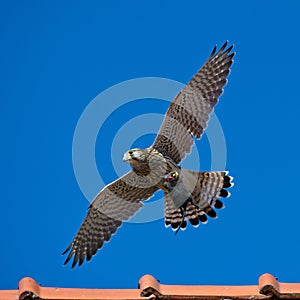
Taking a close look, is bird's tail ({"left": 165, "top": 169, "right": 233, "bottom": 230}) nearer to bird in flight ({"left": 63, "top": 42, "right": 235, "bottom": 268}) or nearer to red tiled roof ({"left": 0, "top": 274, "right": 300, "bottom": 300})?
bird in flight ({"left": 63, "top": 42, "right": 235, "bottom": 268})

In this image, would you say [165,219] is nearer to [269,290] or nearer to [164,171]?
[164,171]

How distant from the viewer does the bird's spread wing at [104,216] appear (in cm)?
1001

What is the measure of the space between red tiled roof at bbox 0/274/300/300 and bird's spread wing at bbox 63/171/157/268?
4.29 m

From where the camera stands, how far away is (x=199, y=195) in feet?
32.6

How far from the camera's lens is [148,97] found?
10930mm

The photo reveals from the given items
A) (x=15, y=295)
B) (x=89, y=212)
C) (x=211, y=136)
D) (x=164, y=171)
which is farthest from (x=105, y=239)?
(x=15, y=295)

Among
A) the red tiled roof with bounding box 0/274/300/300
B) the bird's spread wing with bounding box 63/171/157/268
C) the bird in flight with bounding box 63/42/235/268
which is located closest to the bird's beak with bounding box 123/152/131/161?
the bird in flight with bounding box 63/42/235/268

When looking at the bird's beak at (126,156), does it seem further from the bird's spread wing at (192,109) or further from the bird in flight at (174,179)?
the bird's spread wing at (192,109)

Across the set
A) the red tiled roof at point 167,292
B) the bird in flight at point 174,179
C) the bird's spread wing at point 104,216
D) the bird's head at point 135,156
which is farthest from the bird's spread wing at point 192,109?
the red tiled roof at point 167,292

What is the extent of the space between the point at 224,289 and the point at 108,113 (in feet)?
19.0

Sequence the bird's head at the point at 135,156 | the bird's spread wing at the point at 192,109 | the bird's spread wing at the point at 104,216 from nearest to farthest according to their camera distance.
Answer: the bird's spread wing at the point at 192,109
the bird's head at the point at 135,156
the bird's spread wing at the point at 104,216

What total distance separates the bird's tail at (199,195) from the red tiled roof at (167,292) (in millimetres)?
4172

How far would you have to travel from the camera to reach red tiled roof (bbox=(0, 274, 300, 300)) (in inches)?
220

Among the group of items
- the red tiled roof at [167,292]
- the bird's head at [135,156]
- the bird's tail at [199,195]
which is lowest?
the red tiled roof at [167,292]
